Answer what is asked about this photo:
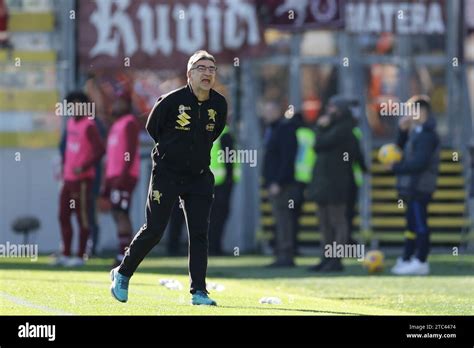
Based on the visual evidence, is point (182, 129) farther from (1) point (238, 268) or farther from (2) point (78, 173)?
(1) point (238, 268)

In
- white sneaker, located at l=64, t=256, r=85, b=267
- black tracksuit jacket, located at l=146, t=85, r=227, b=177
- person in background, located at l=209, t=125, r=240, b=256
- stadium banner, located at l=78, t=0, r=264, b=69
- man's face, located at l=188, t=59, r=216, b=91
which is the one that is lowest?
white sneaker, located at l=64, t=256, r=85, b=267

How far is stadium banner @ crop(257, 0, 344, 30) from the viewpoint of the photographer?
76.9 ft

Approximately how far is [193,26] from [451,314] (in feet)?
37.2

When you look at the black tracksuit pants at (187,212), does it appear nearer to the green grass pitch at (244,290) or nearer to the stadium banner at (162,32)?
the green grass pitch at (244,290)

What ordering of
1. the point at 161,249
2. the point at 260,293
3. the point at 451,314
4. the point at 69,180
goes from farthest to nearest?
1. the point at 161,249
2. the point at 69,180
3. the point at 260,293
4. the point at 451,314

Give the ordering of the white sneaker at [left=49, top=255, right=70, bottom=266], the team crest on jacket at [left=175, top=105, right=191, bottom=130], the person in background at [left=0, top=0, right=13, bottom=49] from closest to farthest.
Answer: the team crest on jacket at [left=175, top=105, right=191, bottom=130] < the white sneaker at [left=49, top=255, right=70, bottom=266] < the person in background at [left=0, top=0, right=13, bottom=49]

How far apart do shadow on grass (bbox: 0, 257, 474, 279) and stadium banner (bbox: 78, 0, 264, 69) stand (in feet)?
11.7

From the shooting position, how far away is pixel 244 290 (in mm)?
15367

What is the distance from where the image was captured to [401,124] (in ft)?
64.4

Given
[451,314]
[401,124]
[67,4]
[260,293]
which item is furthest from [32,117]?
[451,314]

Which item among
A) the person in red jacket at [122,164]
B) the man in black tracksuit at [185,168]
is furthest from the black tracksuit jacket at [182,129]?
the person in red jacket at [122,164]

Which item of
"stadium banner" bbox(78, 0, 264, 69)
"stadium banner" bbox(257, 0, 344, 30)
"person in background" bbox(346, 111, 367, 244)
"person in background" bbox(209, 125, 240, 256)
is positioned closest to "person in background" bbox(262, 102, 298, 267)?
"person in background" bbox(346, 111, 367, 244)

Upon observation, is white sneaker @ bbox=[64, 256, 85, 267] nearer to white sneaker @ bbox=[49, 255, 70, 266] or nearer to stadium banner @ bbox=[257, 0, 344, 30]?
white sneaker @ bbox=[49, 255, 70, 266]

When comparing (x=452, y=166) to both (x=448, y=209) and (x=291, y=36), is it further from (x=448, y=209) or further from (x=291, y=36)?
(x=291, y=36)
